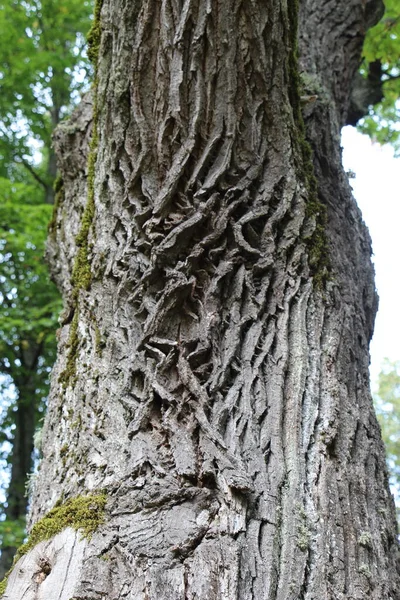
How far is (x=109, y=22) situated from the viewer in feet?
10.4

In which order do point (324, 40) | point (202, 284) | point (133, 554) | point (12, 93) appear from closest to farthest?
point (133, 554) → point (202, 284) → point (324, 40) → point (12, 93)

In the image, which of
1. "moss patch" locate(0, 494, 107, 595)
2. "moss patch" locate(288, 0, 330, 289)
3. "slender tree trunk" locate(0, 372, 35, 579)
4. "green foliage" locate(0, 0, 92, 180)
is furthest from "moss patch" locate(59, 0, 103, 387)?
"green foliage" locate(0, 0, 92, 180)

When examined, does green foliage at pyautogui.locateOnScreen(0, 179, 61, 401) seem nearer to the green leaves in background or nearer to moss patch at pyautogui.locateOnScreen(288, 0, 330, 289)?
the green leaves in background

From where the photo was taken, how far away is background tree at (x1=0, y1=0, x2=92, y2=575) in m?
9.50

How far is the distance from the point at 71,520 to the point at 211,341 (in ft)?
2.95

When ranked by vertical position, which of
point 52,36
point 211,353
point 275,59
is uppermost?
point 52,36

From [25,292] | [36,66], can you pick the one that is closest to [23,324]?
[25,292]

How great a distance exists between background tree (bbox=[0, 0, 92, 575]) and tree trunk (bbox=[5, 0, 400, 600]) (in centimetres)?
634

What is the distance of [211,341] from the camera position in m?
2.56

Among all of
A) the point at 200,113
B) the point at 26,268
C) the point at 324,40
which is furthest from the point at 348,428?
the point at 26,268

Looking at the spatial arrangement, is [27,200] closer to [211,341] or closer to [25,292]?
[25,292]

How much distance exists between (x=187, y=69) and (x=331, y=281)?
4.12ft

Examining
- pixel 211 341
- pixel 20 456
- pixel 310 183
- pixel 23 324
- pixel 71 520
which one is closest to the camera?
pixel 71 520

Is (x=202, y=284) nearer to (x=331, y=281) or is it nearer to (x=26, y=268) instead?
(x=331, y=281)
